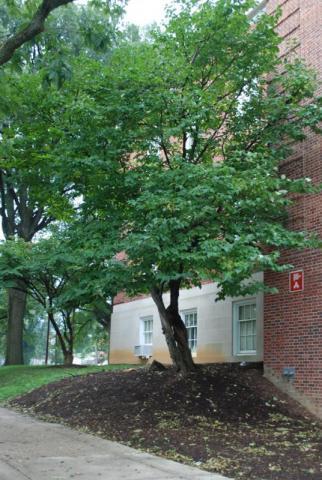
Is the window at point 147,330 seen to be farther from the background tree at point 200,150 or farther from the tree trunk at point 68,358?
the background tree at point 200,150

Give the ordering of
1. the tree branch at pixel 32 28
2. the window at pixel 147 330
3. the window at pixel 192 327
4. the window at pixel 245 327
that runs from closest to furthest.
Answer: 1. the tree branch at pixel 32 28
2. the window at pixel 245 327
3. the window at pixel 192 327
4. the window at pixel 147 330

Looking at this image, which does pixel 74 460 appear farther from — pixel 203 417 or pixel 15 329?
pixel 15 329

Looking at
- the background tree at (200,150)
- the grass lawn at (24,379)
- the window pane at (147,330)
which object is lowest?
the grass lawn at (24,379)

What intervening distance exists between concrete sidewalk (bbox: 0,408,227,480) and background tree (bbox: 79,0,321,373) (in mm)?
2858

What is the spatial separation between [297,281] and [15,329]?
1960 centimetres

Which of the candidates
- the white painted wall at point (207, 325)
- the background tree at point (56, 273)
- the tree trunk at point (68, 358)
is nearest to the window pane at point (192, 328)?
the white painted wall at point (207, 325)

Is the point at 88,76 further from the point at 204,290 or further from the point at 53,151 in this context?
the point at 204,290

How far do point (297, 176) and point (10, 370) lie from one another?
1511cm

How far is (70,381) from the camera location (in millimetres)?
16141

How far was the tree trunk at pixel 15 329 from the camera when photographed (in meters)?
28.6

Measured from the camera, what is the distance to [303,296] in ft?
40.8

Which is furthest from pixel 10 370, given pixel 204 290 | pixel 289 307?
pixel 289 307

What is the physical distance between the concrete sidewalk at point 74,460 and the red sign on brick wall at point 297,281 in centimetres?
552

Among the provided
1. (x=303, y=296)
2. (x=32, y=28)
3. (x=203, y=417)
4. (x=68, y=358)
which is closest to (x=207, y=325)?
(x=303, y=296)
